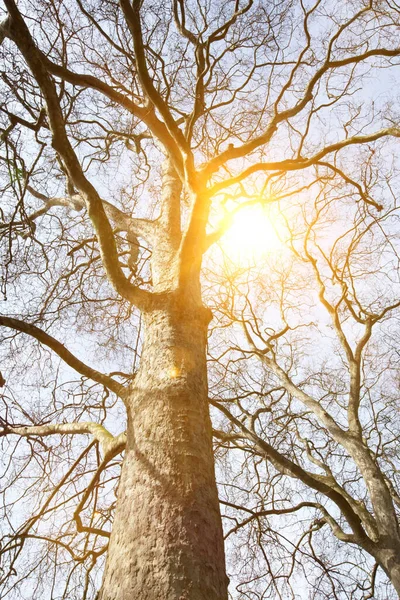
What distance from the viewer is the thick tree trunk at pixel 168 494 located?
123 centimetres

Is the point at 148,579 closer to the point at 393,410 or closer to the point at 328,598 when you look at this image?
the point at 328,598

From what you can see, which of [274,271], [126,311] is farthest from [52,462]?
[274,271]

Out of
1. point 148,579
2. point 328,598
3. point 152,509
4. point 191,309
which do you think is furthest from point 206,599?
point 328,598

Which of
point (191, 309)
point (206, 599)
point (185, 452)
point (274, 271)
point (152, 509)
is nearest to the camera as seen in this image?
point (206, 599)

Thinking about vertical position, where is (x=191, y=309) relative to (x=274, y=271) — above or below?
below

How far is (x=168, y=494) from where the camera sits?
1.45m

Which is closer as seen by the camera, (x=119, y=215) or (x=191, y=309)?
(x=191, y=309)

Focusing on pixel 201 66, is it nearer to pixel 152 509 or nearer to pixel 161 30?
pixel 161 30

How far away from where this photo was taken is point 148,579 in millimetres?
1212

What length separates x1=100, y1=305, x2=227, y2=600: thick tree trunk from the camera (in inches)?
48.4

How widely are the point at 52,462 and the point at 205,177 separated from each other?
307 centimetres

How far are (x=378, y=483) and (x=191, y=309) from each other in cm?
257

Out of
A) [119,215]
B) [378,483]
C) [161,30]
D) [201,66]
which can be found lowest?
[378,483]

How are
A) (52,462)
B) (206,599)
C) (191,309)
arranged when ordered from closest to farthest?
(206,599)
(191,309)
(52,462)
